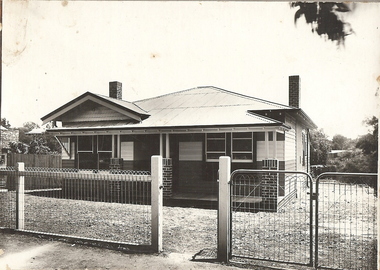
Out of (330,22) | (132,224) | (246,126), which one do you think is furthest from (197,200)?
(330,22)

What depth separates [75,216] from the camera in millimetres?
7793

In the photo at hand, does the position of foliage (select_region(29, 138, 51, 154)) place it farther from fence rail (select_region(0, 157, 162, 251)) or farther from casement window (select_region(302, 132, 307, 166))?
casement window (select_region(302, 132, 307, 166))

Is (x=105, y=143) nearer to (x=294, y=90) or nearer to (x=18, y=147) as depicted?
(x=18, y=147)

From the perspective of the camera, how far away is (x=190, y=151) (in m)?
12.0

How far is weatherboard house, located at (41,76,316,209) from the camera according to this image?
10586 mm

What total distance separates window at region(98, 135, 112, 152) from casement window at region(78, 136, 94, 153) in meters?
0.44

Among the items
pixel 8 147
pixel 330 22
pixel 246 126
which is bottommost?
pixel 8 147

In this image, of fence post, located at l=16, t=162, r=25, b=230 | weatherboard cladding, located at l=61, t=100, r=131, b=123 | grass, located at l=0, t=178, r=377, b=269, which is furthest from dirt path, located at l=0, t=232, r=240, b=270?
weatherboard cladding, located at l=61, t=100, r=131, b=123

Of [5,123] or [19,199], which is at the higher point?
[5,123]

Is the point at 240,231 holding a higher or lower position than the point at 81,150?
lower

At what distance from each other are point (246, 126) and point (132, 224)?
14.7ft

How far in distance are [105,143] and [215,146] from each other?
15.2 feet

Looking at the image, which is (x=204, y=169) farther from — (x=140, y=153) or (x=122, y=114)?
(x=122, y=114)

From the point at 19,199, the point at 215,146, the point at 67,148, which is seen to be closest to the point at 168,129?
the point at 215,146
